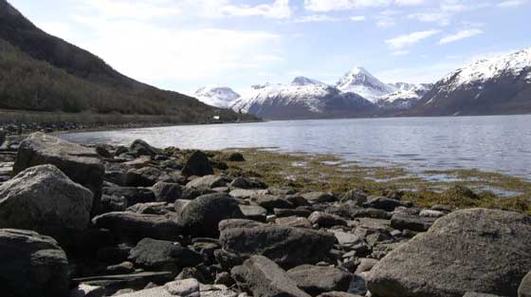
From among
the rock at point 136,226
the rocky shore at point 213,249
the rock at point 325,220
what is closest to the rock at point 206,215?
the rocky shore at point 213,249

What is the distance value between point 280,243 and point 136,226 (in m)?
2.69

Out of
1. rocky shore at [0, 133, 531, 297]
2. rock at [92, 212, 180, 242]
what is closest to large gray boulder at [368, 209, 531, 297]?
rocky shore at [0, 133, 531, 297]

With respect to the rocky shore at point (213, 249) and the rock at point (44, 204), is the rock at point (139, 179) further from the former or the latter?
the rock at point (44, 204)

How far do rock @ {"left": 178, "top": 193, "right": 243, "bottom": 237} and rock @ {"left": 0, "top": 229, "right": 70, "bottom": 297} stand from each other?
11.3ft

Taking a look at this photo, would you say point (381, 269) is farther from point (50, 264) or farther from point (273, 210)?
point (273, 210)

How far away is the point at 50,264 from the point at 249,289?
8.45ft

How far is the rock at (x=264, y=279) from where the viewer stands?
23.0 feet

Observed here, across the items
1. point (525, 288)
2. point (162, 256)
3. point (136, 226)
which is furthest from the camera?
point (136, 226)

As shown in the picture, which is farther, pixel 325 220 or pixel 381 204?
pixel 381 204

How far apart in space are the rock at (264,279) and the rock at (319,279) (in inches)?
10.2

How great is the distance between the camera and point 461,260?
24.5 feet

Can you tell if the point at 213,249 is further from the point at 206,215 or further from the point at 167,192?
the point at 167,192

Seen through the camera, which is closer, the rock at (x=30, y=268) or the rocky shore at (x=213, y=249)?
the rock at (x=30, y=268)

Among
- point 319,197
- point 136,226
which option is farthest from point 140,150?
point 136,226
